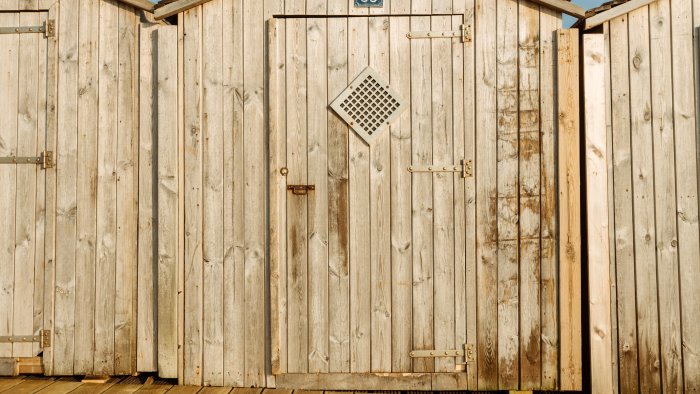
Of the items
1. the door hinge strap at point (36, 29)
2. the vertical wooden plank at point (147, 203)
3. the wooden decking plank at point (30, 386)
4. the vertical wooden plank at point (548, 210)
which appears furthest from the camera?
the door hinge strap at point (36, 29)

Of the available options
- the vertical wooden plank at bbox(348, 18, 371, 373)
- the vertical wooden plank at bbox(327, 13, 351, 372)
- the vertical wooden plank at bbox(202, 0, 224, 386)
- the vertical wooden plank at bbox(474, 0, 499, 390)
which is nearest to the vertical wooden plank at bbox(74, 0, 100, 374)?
the vertical wooden plank at bbox(202, 0, 224, 386)

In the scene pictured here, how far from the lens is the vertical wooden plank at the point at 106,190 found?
11.6 ft

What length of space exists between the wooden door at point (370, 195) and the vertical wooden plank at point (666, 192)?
1.11 metres

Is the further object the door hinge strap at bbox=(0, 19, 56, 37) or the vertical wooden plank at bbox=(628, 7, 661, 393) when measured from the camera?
the door hinge strap at bbox=(0, 19, 56, 37)

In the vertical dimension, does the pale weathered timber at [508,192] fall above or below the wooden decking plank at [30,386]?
above

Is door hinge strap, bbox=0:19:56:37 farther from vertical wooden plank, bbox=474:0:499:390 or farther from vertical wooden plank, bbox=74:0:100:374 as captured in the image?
vertical wooden plank, bbox=474:0:499:390

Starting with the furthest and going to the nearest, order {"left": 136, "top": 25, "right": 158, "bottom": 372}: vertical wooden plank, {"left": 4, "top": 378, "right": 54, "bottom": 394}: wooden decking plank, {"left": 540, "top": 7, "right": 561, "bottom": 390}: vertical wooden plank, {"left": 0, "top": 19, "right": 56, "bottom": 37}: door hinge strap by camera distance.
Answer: {"left": 0, "top": 19, "right": 56, "bottom": 37}: door hinge strap
{"left": 136, "top": 25, "right": 158, "bottom": 372}: vertical wooden plank
{"left": 540, "top": 7, "right": 561, "bottom": 390}: vertical wooden plank
{"left": 4, "top": 378, "right": 54, "bottom": 394}: wooden decking plank

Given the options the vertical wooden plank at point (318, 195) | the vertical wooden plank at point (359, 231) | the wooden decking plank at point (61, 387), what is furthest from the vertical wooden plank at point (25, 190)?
the vertical wooden plank at point (359, 231)

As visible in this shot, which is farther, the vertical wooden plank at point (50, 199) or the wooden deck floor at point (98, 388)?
the vertical wooden plank at point (50, 199)

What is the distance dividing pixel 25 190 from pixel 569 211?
Result: 11.7 feet

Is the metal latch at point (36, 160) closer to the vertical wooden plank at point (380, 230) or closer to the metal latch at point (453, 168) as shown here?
the vertical wooden plank at point (380, 230)

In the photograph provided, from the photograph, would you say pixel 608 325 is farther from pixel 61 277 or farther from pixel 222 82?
pixel 61 277

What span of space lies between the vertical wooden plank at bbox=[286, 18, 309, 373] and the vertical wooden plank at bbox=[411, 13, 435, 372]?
699 mm

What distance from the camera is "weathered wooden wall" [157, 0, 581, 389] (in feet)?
11.2
